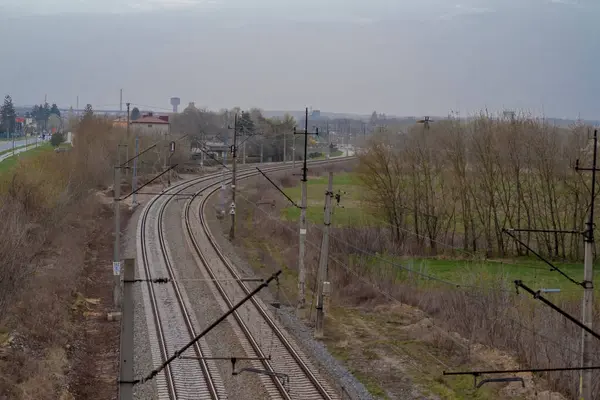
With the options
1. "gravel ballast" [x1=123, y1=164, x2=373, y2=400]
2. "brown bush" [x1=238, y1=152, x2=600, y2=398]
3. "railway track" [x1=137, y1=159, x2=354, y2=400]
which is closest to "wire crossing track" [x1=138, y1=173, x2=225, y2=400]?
"railway track" [x1=137, y1=159, x2=354, y2=400]

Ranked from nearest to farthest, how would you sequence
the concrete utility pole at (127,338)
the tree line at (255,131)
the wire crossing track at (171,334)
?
the concrete utility pole at (127,338) < the wire crossing track at (171,334) < the tree line at (255,131)

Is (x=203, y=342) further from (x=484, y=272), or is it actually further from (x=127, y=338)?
(x=484, y=272)

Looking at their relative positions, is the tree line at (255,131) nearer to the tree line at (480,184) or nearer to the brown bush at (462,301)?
the tree line at (480,184)

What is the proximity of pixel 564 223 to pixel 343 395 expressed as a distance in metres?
22.0

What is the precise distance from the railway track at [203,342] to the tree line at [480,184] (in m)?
9.84

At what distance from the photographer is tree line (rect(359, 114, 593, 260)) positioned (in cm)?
3181

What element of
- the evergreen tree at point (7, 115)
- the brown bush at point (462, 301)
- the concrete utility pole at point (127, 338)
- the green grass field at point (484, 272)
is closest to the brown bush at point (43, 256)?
the concrete utility pole at point (127, 338)

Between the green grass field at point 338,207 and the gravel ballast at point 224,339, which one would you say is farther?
the green grass field at point 338,207

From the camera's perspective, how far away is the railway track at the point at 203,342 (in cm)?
1366

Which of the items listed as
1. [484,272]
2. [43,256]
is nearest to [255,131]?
[43,256]

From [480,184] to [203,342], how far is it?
20.3m

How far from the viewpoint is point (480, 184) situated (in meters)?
33.5

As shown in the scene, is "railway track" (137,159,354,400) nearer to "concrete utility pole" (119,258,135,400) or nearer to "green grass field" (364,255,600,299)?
"concrete utility pole" (119,258,135,400)

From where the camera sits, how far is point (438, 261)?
3030 cm
